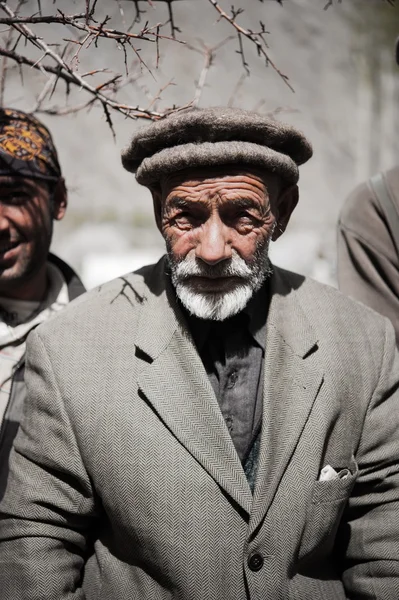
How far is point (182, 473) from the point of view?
171 cm

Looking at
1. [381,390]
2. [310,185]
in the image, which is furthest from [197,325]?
[310,185]

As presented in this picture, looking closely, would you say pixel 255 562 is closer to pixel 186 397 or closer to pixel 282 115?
pixel 186 397

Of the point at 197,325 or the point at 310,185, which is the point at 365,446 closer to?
the point at 197,325

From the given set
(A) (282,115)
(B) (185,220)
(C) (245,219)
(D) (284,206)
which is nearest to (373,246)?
(D) (284,206)

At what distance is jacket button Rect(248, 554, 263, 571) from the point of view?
1.68 meters

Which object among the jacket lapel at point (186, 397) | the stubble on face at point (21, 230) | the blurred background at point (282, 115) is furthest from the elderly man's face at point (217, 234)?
the blurred background at point (282, 115)

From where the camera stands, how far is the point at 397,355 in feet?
6.68

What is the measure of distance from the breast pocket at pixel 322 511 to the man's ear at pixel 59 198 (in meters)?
1.40

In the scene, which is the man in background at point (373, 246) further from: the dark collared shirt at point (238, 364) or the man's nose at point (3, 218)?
the man's nose at point (3, 218)

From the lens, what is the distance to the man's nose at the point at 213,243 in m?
1.70

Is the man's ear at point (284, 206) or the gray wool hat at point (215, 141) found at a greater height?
the gray wool hat at point (215, 141)

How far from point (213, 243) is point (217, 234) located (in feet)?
0.10

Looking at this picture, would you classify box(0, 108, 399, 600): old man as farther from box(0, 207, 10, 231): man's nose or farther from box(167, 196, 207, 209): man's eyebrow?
box(0, 207, 10, 231): man's nose

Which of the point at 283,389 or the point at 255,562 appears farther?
the point at 283,389
